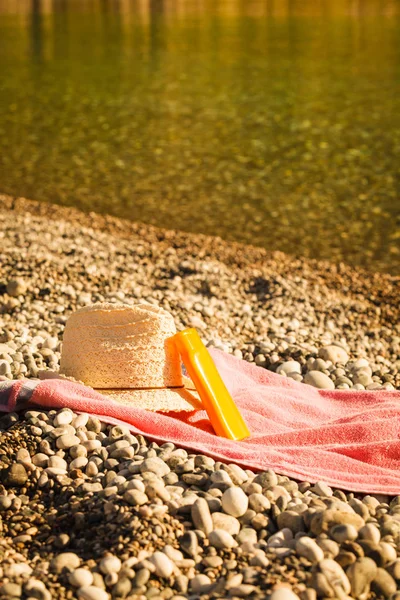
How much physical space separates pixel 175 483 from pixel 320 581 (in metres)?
0.86

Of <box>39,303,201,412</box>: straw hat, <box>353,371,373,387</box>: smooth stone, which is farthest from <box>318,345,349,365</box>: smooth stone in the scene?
<box>39,303,201,412</box>: straw hat

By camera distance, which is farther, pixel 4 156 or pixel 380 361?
pixel 4 156

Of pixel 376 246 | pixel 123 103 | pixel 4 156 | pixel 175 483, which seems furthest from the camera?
pixel 123 103

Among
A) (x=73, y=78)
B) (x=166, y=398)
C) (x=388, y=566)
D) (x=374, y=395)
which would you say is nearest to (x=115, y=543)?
(x=388, y=566)

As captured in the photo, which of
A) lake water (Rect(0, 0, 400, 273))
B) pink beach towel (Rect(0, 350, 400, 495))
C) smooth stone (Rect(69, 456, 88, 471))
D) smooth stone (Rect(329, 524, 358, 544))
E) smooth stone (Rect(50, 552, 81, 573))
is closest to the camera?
smooth stone (Rect(50, 552, 81, 573))

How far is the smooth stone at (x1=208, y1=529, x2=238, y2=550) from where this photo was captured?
10.7ft

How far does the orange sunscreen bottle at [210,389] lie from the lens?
4305mm

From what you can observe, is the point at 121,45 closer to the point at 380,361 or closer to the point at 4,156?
the point at 4,156

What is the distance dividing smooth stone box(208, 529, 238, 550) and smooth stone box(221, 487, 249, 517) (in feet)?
0.54

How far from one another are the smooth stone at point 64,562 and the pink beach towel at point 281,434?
96 cm

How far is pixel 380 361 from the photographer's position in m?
6.42

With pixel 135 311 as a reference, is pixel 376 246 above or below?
below

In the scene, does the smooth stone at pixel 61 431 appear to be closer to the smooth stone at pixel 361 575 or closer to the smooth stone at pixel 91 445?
the smooth stone at pixel 91 445

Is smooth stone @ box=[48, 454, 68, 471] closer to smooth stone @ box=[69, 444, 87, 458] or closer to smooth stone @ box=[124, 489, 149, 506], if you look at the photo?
smooth stone @ box=[69, 444, 87, 458]
